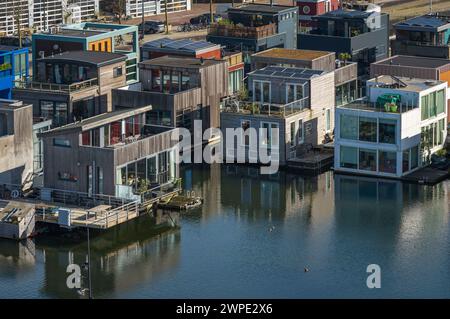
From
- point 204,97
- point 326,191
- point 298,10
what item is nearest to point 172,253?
point 326,191

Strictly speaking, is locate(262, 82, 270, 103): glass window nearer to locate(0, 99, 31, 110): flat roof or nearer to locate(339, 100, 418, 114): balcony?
locate(339, 100, 418, 114): balcony

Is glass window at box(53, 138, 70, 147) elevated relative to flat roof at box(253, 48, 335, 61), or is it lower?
lower

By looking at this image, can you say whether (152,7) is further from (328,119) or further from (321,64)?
(328,119)

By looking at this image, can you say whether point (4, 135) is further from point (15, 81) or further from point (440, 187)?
point (440, 187)

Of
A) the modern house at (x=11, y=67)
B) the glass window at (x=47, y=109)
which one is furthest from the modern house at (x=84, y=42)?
the glass window at (x=47, y=109)

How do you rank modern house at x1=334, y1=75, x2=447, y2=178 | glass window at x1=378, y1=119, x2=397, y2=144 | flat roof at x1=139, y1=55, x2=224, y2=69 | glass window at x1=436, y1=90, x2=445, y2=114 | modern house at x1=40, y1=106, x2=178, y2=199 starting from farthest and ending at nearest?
flat roof at x1=139, y1=55, x2=224, y2=69 → glass window at x1=436, y1=90, x2=445, y2=114 → modern house at x1=334, y1=75, x2=447, y2=178 → glass window at x1=378, y1=119, x2=397, y2=144 → modern house at x1=40, y1=106, x2=178, y2=199

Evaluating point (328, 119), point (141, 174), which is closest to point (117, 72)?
point (328, 119)

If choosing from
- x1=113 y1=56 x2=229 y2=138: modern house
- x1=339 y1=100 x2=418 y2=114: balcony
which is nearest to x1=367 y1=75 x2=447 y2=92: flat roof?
x1=339 y1=100 x2=418 y2=114: balcony

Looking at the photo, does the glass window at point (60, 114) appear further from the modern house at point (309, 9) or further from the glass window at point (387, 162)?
the modern house at point (309, 9)
